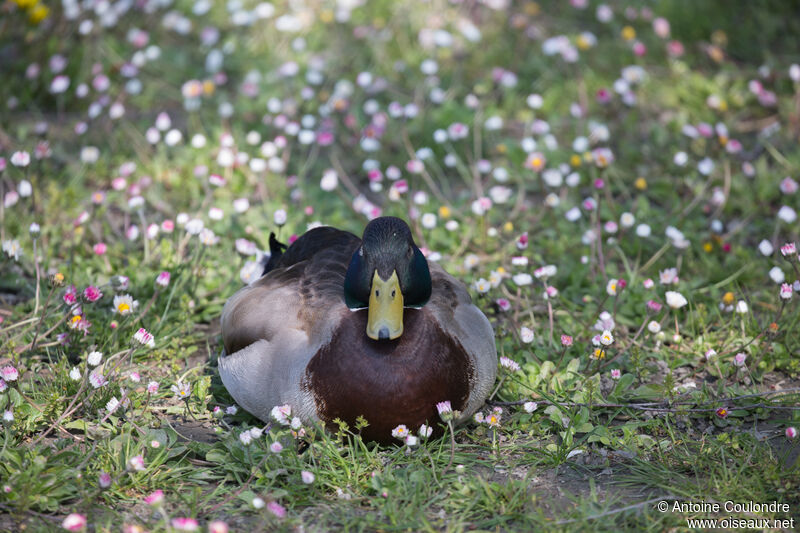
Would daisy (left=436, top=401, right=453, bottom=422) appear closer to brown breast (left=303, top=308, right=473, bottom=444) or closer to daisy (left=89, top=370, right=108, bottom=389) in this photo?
brown breast (left=303, top=308, right=473, bottom=444)

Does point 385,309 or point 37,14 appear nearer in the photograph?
point 385,309

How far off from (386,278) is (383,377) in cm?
35

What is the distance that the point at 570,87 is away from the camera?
6066 mm

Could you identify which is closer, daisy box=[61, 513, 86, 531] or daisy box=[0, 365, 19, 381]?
daisy box=[61, 513, 86, 531]

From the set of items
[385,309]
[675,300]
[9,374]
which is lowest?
[675,300]

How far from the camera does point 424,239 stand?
15.5 feet

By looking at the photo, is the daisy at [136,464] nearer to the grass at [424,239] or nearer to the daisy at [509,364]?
the grass at [424,239]

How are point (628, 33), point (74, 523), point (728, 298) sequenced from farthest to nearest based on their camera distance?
point (628, 33) < point (728, 298) < point (74, 523)

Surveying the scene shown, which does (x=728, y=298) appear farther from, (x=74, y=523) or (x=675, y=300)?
(x=74, y=523)

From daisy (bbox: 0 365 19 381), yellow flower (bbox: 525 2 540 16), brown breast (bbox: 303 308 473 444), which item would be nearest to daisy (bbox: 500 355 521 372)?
brown breast (bbox: 303 308 473 444)

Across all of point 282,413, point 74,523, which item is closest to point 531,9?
point 282,413

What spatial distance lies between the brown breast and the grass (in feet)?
0.44

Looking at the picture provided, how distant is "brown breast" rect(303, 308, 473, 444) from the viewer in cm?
314

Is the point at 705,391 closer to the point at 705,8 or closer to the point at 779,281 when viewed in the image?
the point at 779,281
